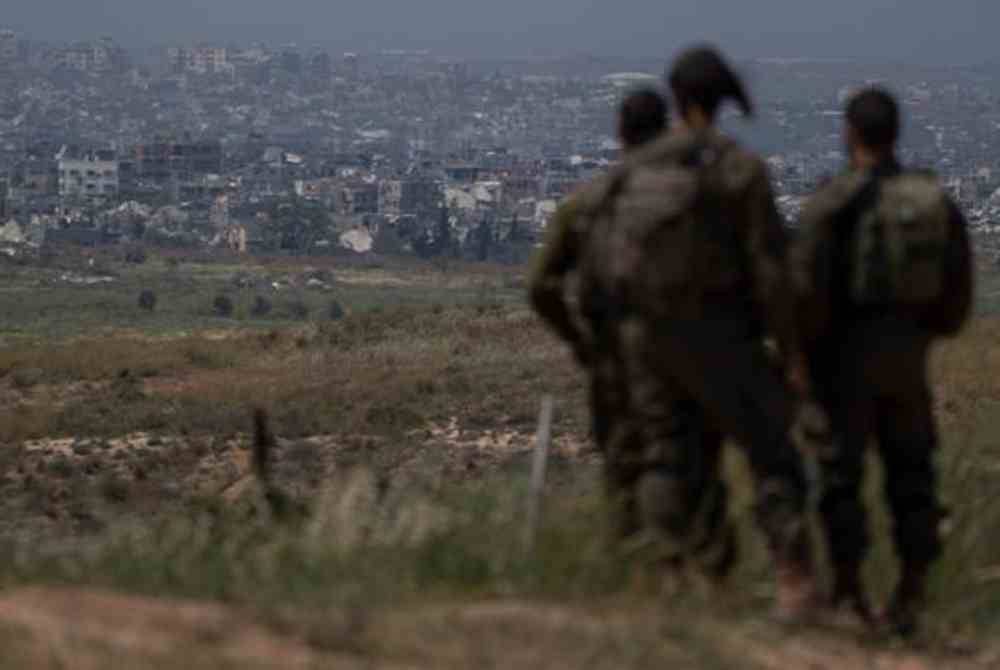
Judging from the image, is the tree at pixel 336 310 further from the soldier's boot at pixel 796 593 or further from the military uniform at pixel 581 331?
the soldier's boot at pixel 796 593

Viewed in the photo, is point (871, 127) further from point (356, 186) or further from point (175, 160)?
point (175, 160)

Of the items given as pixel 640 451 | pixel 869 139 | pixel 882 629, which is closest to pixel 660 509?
pixel 640 451

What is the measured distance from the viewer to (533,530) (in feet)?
26.4

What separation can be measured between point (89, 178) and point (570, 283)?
150 metres

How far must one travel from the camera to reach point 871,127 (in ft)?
27.2

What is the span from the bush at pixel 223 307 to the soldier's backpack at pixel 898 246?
2567 inches

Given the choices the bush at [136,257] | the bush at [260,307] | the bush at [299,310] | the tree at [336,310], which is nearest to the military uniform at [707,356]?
the tree at [336,310]

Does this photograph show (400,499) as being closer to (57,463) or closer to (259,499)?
(259,499)

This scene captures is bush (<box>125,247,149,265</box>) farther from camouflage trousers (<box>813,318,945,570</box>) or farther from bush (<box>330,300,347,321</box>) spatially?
camouflage trousers (<box>813,318,945,570</box>)

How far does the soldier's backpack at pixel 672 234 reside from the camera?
25.6 ft

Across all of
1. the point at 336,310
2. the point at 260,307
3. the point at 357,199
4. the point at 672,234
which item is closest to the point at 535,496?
the point at 672,234

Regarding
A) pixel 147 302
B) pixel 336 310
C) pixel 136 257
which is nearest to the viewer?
pixel 336 310

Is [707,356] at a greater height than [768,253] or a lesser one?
lesser

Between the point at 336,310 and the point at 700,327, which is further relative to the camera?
the point at 336,310
